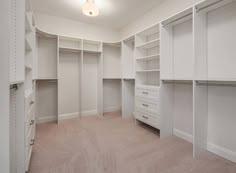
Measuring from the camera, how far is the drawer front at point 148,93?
2.57 meters

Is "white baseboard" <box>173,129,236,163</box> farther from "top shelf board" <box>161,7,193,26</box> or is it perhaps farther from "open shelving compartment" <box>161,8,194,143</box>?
"top shelf board" <box>161,7,193,26</box>

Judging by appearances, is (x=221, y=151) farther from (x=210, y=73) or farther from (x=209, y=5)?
(x=209, y=5)

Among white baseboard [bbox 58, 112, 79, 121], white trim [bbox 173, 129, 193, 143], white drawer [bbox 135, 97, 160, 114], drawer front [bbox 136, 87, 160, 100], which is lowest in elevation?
white trim [bbox 173, 129, 193, 143]

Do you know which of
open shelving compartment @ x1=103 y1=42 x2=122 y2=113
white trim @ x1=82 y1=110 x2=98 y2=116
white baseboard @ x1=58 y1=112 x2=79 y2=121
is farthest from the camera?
open shelving compartment @ x1=103 y1=42 x2=122 y2=113

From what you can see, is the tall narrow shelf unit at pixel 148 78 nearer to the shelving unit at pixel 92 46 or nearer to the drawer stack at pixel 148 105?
the drawer stack at pixel 148 105

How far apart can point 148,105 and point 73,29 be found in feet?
9.08

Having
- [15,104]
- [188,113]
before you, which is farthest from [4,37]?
[188,113]

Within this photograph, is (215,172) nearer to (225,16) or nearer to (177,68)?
(177,68)

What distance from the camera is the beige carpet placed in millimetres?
1642

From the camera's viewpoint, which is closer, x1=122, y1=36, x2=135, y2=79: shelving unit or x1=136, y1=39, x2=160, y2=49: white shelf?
x1=136, y1=39, x2=160, y2=49: white shelf

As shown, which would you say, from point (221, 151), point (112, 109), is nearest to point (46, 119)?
point (112, 109)

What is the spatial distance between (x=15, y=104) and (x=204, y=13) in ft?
8.59

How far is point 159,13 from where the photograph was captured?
2.98 metres

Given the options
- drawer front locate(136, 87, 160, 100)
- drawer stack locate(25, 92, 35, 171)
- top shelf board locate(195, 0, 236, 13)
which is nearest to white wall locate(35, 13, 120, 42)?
drawer front locate(136, 87, 160, 100)
